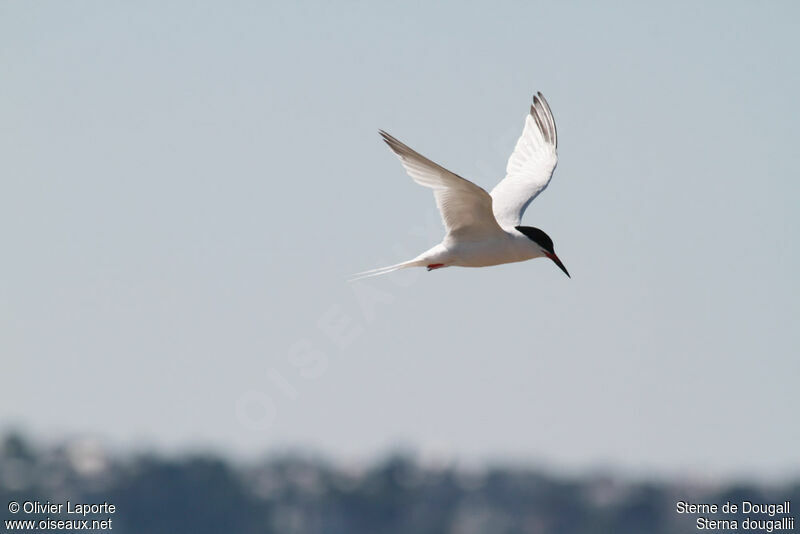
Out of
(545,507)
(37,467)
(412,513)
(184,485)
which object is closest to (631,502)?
(545,507)

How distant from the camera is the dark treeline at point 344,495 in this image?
104 meters

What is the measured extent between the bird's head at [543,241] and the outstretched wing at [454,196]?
0.37 meters

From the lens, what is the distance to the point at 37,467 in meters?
104

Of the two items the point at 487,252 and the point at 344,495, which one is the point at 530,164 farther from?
the point at 344,495

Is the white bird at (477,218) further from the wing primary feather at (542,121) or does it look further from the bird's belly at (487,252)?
the wing primary feather at (542,121)

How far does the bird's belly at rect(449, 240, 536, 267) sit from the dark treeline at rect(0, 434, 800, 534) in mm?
91098

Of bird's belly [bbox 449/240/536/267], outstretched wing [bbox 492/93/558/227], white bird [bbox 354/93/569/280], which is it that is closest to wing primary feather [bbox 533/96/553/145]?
outstretched wing [bbox 492/93/558/227]

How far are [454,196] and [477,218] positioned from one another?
1.25 feet

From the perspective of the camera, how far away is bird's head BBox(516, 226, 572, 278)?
45.4ft

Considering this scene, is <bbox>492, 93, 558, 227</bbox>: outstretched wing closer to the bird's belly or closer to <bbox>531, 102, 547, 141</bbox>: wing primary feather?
<bbox>531, 102, 547, 141</bbox>: wing primary feather

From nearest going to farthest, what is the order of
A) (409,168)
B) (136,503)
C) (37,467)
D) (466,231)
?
(409,168) → (466,231) → (37,467) → (136,503)

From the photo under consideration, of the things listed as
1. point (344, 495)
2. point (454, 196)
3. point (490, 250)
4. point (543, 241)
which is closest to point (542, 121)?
point (543, 241)

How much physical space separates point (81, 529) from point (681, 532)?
164 ft

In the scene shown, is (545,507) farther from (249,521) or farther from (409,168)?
(409,168)
